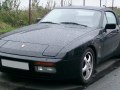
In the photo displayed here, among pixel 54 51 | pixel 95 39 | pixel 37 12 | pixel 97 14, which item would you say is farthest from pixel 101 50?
pixel 37 12

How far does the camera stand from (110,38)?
666cm

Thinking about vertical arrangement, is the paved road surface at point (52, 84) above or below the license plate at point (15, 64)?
below

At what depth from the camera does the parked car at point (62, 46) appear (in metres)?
5.10

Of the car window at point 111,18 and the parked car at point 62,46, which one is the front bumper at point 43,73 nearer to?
the parked car at point 62,46

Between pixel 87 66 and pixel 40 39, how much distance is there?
945 mm

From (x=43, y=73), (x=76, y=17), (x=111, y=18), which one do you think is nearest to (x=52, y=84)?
(x=43, y=73)

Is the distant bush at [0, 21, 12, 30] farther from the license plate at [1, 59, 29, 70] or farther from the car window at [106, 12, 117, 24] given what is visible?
the license plate at [1, 59, 29, 70]

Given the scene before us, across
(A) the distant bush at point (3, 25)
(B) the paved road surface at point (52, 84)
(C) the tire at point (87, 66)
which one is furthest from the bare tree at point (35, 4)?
(C) the tire at point (87, 66)

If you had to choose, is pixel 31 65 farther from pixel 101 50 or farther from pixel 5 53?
pixel 101 50

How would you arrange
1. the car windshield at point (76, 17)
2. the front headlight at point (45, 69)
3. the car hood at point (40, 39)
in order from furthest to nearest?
the car windshield at point (76, 17) < the car hood at point (40, 39) < the front headlight at point (45, 69)

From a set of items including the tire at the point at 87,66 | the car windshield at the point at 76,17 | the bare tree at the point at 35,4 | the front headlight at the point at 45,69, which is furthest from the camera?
the bare tree at the point at 35,4

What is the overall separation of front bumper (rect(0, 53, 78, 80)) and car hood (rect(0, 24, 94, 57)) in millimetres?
106

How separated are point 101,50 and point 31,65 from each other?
1702 mm

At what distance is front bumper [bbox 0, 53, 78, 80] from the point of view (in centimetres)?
506
